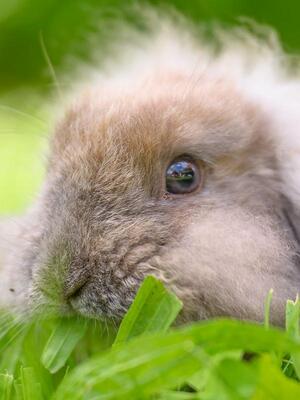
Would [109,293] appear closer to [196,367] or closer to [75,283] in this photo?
[75,283]

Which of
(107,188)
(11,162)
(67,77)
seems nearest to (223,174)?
(107,188)

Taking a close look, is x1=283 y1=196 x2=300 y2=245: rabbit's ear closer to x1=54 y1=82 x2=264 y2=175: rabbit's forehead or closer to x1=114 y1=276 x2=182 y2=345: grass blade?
x1=54 y1=82 x2=264 y2=175: rabbit's forehead

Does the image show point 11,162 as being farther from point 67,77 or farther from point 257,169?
point 257,169

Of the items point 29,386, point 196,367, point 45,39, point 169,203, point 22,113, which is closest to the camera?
point 196,367

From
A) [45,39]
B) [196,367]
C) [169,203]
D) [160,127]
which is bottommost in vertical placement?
[196,367]

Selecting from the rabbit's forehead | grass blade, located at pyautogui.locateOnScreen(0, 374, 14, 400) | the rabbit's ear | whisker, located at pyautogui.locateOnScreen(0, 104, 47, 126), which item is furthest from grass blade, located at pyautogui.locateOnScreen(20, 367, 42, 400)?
whisker, located at pyautogui.locateOnScreen(0, 104, 47, 126)

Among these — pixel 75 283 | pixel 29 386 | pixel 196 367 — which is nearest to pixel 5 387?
pixel 29 386

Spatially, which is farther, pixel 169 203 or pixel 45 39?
pixel 45 39
